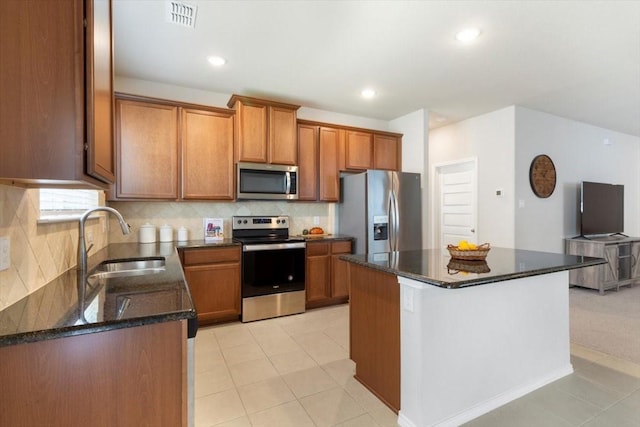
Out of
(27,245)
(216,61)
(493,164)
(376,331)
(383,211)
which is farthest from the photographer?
(493,164)

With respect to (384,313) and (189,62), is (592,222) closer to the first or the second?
(384,313)

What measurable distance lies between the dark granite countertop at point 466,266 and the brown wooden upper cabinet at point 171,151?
205cm

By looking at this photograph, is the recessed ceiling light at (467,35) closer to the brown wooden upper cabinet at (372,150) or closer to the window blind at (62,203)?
the brown wooden upper cabinet at (372,150)

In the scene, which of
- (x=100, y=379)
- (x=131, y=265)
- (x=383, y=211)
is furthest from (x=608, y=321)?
(x=131, y=265)

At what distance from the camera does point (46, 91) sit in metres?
0.92

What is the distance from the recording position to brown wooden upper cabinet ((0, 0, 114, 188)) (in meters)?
0.88

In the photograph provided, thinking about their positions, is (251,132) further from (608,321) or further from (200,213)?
(608,321)

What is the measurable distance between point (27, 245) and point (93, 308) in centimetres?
54

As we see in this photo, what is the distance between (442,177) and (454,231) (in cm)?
92

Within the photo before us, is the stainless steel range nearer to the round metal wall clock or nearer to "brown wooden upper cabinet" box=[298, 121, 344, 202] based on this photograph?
"brown wooden upper cabinet" box=[298, 121, 344, 202]

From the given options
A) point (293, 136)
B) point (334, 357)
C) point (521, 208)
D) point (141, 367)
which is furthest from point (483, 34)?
point (141, 367)

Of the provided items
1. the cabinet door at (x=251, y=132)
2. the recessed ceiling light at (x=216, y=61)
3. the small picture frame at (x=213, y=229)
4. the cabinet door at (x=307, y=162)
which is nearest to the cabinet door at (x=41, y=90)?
the recessed ceiling light at (x=216, y=61)

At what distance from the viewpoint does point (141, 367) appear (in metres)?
1.01

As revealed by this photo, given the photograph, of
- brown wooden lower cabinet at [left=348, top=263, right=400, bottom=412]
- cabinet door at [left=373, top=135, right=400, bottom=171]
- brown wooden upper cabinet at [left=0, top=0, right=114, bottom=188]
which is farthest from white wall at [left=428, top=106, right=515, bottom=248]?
brown wooden upper cabinet at [left=0, top=0, right=114, bottom=188]
